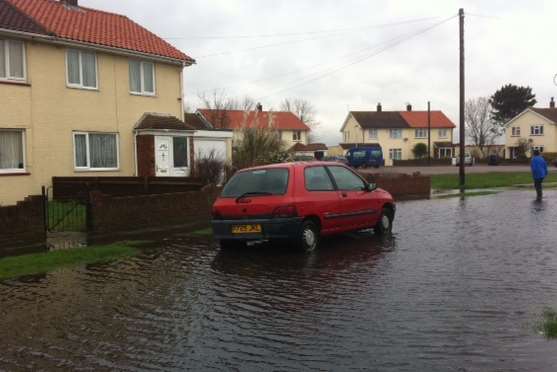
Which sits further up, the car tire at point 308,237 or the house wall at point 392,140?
the house wall at point 392,140

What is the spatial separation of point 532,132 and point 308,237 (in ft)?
258

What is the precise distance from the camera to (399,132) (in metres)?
88.0

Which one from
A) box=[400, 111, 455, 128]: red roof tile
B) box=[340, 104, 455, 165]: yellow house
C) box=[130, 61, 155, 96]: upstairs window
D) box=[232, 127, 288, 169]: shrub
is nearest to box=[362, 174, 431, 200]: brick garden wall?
box=[232, 127, 288, 169]: shrub

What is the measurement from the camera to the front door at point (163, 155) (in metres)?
23.8

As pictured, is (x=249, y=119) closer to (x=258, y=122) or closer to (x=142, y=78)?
(x=258, y=122)

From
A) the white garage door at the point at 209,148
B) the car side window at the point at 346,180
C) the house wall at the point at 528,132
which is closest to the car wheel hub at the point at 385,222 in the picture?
the car side window at the point at 346,180

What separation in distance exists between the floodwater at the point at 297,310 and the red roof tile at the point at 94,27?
44.5 ft

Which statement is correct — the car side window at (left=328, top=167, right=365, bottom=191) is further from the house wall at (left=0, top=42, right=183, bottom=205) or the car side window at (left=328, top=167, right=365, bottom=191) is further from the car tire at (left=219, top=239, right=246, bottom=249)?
the house wall at (left=0, top=42, right=183, bottom=205)

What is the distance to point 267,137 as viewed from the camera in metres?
24.3

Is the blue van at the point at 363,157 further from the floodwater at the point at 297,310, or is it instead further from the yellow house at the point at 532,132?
the floodwater at the point at 297,310

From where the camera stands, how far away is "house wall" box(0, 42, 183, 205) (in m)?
19.9

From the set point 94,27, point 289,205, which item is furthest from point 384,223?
point 94,27

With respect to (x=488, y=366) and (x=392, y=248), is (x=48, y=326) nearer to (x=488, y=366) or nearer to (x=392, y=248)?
(x=488, y=366)

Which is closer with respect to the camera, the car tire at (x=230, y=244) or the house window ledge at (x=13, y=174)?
the car tire at (x=230, y=244)
